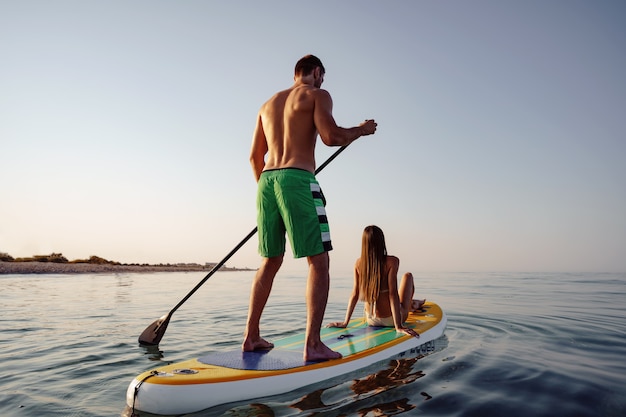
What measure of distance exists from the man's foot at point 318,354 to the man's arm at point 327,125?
1803 millimetres

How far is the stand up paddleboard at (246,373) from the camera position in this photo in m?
2.95

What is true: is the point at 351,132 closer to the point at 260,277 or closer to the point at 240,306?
the point at 260,277

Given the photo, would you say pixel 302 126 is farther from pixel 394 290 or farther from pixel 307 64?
pixel 394 290

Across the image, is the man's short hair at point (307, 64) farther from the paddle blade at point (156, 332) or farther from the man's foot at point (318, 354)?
the paddle blade at point (156, 332)

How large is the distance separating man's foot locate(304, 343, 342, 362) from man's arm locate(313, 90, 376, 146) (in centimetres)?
180

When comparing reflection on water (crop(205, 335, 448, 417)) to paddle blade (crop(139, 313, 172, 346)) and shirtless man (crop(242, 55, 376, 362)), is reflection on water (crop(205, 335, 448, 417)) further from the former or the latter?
paddle blade (crop(139, 313, 172, 346))

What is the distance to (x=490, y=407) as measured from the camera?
3.10 metres

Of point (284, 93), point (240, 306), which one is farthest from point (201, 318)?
point (284, 93)

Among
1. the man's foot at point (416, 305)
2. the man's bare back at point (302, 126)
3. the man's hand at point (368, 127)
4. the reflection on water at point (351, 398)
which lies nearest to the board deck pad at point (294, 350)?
the reflection on water at point (351, 398)

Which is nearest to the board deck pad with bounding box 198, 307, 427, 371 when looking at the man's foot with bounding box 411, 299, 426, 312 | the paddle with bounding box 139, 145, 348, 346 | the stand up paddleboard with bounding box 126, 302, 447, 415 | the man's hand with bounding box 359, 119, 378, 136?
the stand up paddleboard with bounding box 126, 302, 447, 415

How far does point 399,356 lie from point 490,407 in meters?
1.53

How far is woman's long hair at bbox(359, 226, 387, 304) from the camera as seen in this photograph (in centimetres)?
526

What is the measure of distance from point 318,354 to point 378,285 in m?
1.81

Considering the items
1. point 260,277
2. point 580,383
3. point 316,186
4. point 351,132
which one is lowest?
point 580,383
